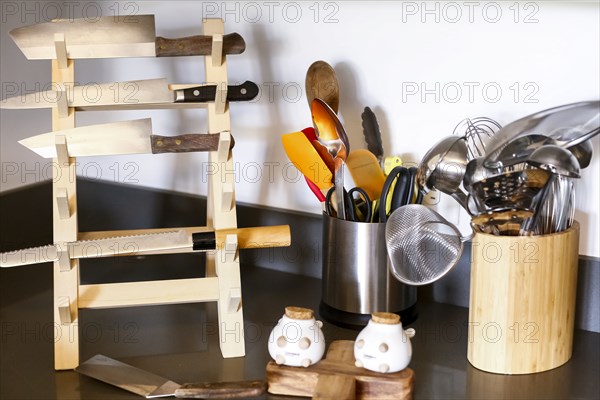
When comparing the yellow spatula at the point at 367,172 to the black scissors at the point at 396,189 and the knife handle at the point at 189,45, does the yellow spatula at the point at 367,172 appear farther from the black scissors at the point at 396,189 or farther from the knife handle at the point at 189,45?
the knife handle at the point at 189,45

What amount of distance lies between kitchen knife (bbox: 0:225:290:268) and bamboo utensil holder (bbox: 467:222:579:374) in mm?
253

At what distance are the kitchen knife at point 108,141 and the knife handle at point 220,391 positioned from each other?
30 centimetres

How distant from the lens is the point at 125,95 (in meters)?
1.08

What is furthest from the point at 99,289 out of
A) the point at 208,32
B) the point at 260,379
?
the point at 208,32

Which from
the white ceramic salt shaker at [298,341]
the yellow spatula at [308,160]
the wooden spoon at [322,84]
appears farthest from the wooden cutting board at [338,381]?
the wooden spoon at [322,84]

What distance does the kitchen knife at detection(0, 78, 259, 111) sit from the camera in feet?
3.51

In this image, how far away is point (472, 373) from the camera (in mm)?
1029

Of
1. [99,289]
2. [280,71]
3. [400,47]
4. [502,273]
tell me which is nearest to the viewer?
[502,273]

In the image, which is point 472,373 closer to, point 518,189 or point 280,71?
point 518,189

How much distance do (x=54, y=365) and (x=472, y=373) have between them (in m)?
0.53

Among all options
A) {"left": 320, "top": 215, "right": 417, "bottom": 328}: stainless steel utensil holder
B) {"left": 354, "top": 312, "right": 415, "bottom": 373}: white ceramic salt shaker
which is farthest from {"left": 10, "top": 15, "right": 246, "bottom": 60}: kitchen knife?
{"left": 354, "top": 312, "right": 415, "bottom": 373}: white ceramic salt shaker

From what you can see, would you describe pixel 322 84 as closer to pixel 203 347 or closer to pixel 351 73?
pixel 351 73

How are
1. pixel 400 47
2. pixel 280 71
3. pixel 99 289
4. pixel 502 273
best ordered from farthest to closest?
pixel 280 71 → pixel 400 47 → pixel 99 289 → pixel 502 273

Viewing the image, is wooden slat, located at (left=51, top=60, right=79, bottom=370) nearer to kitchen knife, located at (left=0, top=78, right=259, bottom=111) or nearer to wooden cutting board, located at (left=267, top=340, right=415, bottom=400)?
kitchen knife, located at (left=0, top=78, right=259, bottom=111)
